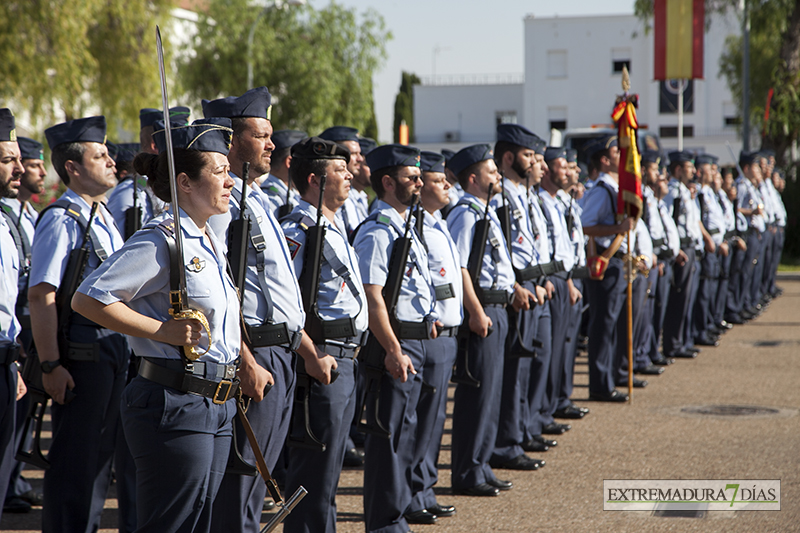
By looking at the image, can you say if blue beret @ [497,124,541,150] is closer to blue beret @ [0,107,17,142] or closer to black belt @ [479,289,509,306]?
black belt @ [479,289,509,306]

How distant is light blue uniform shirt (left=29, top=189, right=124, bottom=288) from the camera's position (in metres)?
4.29

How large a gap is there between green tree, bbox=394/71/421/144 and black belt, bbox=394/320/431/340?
62.7 metres

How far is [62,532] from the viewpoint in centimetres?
439

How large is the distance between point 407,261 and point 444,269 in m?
0.41

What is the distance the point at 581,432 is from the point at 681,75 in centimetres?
1391

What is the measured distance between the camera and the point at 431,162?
587cm

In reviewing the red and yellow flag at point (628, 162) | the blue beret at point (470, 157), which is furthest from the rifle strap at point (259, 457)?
the red and yellow flag at point (628, 162)

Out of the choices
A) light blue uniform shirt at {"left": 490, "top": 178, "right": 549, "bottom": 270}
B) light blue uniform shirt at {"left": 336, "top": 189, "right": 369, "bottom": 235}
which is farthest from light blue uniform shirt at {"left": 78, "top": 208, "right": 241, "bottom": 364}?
light blue uniform shirt at {"left": 336, "top": 189, "right": 369, "bottom": 235}

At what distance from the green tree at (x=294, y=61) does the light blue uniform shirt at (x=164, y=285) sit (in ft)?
103

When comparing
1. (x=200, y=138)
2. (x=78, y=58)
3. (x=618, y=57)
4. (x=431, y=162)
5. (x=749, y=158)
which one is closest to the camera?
(x=200, y=138)

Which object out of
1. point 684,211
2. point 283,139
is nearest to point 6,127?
point 283,139

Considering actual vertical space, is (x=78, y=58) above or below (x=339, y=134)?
above

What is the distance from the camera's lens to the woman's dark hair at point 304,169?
4.52 metres

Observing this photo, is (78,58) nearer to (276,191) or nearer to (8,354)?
(276,191)
